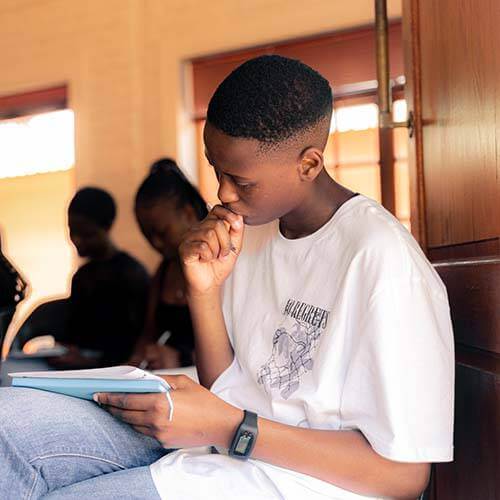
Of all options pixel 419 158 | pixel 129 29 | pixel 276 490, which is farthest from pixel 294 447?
pixel 129 29

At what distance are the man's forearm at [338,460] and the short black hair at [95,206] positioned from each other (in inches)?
126

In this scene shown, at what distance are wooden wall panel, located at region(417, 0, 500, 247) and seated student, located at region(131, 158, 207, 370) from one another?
5.59ft

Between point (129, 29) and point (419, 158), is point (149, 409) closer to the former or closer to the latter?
point (419, 158)

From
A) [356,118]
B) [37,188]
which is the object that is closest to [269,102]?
[356,118]

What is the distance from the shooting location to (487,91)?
1321 millimetres

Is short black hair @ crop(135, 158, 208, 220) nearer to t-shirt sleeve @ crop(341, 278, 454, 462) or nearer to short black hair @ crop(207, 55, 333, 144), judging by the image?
short black hair @ crop(207, 55, 333, 144)

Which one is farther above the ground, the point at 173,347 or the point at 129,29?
the point at 129,29

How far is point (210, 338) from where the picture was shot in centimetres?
156

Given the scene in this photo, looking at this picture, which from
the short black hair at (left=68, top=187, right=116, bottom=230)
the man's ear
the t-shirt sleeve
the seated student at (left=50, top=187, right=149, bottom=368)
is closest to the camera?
the t-shirt sleeve

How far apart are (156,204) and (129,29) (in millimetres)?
1809

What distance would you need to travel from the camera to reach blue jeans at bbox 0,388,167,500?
1.24 m

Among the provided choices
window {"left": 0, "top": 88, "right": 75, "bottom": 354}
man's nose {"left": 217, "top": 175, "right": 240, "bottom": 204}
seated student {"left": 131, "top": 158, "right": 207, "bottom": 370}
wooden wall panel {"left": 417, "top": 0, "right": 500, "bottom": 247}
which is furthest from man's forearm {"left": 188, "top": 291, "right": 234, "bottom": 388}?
window {"left": 0, "top": 88, "right": 75, "bottom": 354}

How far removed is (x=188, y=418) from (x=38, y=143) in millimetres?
4690

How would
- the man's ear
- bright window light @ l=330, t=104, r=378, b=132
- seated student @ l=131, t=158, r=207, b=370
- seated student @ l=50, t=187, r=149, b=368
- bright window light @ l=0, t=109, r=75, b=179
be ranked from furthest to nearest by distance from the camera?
bright window light @ l=0, t=109, r=75, b=179, bright window light @ l=330, t=104, r=378, b=132, seated student @ l=50, t=187, r=149, b=368, seated student @ l=131, t=158, r=207, b=370, the man's ear
